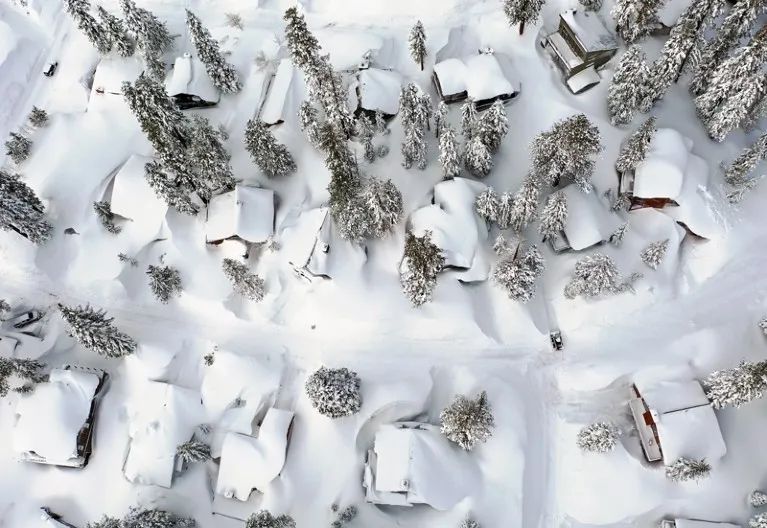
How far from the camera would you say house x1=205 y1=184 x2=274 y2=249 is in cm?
4169

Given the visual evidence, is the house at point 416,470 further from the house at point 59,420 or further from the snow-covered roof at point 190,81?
the snow-covered roof at point 190,81

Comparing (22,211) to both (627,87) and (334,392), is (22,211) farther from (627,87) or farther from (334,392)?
(627,87)

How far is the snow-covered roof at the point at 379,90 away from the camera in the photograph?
4459 cm

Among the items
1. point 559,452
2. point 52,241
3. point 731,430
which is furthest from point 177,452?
point 731,430

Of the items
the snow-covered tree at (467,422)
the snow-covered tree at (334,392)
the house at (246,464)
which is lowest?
the house at (246,464)

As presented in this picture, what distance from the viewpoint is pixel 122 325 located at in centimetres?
4262

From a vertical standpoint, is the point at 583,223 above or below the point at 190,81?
below

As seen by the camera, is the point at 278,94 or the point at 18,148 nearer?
the point at 278,94

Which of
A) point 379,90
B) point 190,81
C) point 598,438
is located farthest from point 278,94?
point 598,438

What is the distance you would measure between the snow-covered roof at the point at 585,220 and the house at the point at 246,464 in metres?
27.0

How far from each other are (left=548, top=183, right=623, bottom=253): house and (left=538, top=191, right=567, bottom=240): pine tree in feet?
3.96

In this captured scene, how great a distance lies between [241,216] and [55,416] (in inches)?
787

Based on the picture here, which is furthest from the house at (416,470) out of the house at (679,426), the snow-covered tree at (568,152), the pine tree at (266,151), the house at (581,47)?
→ the house at (581,47)

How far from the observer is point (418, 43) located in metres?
45.3
